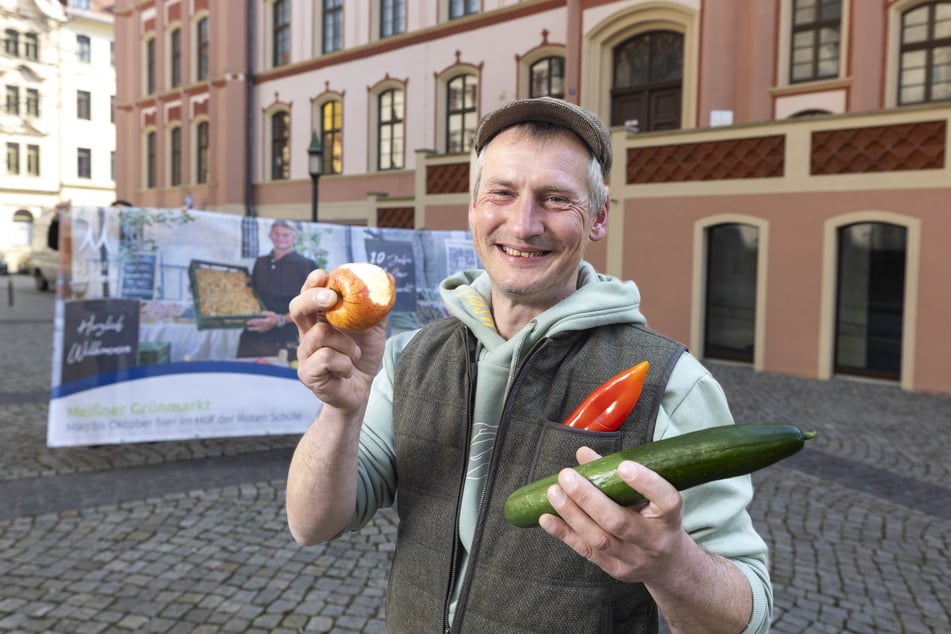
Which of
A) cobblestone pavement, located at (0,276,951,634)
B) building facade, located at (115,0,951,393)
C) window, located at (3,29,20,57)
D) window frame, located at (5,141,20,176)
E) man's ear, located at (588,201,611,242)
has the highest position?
window, located at (3,29,20,57)

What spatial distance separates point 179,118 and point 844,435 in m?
29.3

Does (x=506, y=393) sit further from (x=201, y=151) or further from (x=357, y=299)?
(x=201, y=151)

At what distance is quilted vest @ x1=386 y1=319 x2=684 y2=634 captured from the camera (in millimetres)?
1542

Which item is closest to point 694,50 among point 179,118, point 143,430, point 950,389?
point 950,389

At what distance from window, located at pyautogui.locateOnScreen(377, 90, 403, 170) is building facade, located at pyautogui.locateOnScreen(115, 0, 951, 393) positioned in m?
0.07

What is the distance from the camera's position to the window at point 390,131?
77.3ft

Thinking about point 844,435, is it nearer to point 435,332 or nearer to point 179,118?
point 435,332

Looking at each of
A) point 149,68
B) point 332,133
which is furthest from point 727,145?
point 149,68

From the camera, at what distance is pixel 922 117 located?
11766mm

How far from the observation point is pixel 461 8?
21.9 m

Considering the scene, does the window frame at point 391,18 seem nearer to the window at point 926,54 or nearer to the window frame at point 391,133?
the window frame at point 391,133

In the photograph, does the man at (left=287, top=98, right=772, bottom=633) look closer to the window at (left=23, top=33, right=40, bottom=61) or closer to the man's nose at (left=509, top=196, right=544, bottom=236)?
the man's nose at (left=509, top=196, right=544, bottom=236)

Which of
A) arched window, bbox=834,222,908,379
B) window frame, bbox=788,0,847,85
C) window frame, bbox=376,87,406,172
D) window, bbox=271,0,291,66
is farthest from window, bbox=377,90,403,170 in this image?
arched window, bbox=834,222,908,379

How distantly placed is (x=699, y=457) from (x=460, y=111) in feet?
70.7
